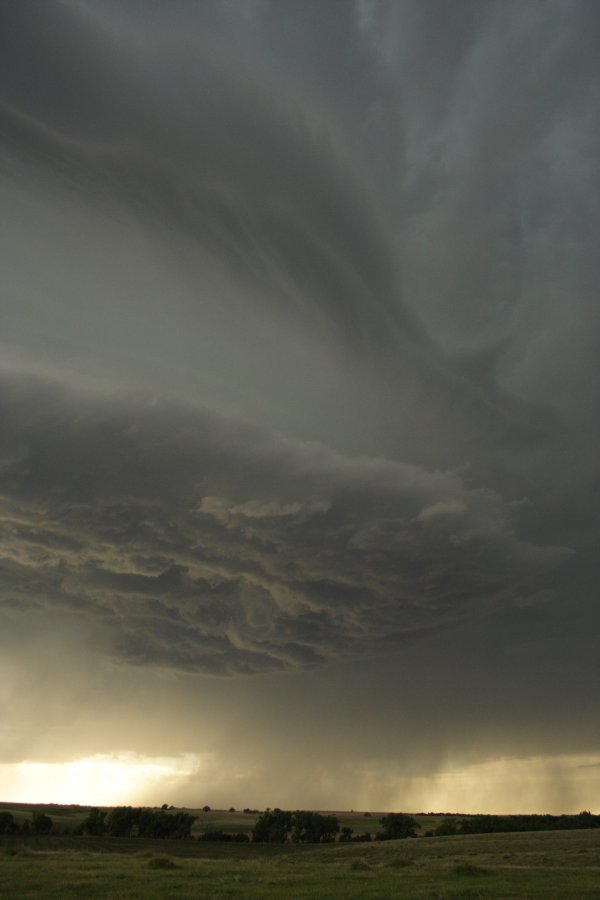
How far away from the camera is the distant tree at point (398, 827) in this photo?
497 ft

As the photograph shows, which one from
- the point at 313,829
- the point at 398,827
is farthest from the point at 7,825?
the point at 398,827

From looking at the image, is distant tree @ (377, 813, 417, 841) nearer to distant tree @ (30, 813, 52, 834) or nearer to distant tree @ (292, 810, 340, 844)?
distant tree @ (292, 810, 340, 844)

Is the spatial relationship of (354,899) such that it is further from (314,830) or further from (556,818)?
(556,818)

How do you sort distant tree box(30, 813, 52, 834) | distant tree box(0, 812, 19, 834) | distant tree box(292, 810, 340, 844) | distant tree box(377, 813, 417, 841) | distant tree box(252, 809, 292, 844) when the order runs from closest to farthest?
1. distant tree box(30, 813, 52, 834)
2. distant tree box(0, 812, 19, 834)
3. distant tree box(252, 809, 292, 844)
4. distant tree box(292, 810, 340, 844)
5. distant tree box(377, 813, 417, 841)

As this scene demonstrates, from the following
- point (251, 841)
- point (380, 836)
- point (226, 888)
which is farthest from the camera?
point (380, 836)

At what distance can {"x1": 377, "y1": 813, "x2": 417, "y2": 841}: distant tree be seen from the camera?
152 meters

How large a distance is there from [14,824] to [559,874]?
14313cm

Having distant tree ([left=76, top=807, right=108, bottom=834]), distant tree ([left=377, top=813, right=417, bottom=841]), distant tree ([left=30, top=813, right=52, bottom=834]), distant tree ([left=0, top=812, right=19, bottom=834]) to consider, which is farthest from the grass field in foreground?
distant tree ([left=377, top=813, right=417, bottom=841])

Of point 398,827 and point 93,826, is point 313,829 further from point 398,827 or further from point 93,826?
point 93,826

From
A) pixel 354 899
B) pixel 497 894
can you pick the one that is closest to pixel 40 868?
pixel 354 899

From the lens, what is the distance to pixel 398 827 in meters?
154

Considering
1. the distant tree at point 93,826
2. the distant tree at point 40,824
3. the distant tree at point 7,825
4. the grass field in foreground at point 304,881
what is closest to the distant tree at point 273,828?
the distant tree at point 93,826

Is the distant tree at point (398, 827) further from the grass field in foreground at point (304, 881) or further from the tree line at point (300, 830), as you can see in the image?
the grass field in foreground at point (304, 881)

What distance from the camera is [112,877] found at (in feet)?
127
